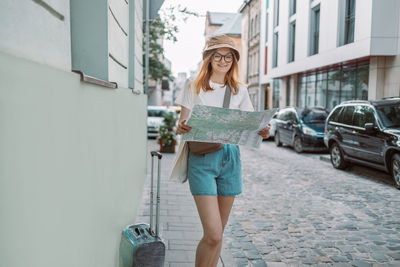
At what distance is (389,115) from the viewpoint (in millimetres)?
8711

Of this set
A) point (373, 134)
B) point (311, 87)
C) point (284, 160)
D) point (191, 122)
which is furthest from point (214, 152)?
point (311, 87)

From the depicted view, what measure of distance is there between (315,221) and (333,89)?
16644mm

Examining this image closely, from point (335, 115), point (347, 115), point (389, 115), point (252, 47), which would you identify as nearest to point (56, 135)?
point (389, 115)

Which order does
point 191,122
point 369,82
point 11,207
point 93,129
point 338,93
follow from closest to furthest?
point 11,207 < point 93,129 < point 191,122 < point 369,82 < point 338,93

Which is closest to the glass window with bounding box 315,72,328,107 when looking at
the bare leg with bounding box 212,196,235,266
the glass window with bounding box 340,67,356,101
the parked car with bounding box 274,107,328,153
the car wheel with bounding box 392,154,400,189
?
the glass window with bounding box 340,67,356,101

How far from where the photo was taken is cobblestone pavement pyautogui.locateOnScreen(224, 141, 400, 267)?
4.38 m

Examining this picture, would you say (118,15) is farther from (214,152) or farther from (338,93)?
(338,93)

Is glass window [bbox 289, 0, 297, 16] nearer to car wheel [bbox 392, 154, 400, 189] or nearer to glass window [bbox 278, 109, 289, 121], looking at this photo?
glass window [bbox 278, 109, 289, 121]

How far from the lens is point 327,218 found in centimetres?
590

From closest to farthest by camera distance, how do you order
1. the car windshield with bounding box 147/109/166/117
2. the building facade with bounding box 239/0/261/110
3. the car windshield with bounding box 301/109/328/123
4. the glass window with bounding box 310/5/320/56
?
the car windshield with bounding box 301/109/328/123
the car windshield with bounding box 147/109/166/117
the glass window with bounding box 310/5/320/56
the building facade with bounding box 239/0/261/110

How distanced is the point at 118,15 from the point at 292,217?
12.9ft

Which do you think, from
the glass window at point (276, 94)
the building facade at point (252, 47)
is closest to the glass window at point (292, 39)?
Answer: the glass window at point (276, 94)

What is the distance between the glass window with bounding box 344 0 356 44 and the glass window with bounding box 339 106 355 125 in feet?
29.4

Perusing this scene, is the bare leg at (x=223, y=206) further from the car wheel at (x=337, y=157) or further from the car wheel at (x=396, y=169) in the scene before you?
the car wheel at (x=337, y=157)
